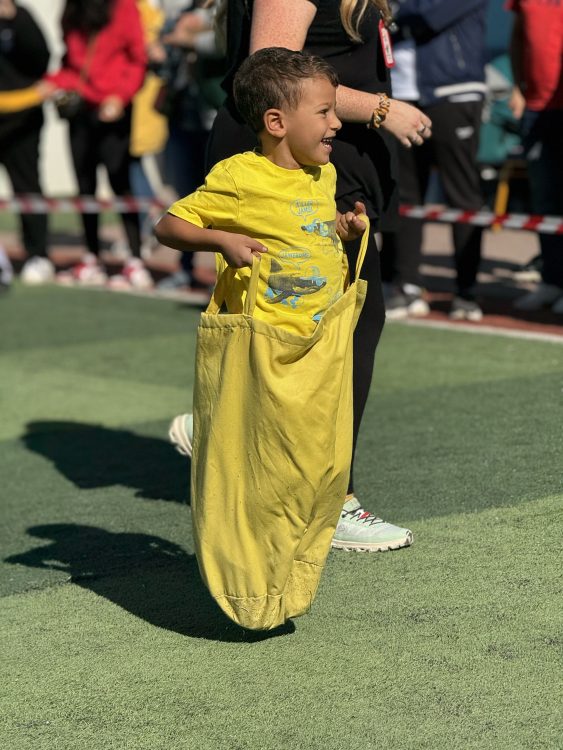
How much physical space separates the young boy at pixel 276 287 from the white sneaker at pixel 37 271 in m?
8.17

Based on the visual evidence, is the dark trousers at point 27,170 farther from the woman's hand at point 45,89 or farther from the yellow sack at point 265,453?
the yellow sack at point 265,453

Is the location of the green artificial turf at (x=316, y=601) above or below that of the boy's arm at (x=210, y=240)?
below

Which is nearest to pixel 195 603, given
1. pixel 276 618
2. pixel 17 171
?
pixel 276 618

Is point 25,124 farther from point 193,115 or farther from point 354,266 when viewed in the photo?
point 354,266

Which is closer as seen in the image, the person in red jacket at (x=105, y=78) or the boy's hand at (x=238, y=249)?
the boy's hand at (x=238, y=249)

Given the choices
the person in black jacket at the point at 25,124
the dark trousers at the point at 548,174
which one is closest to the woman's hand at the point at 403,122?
the dark trousers at the point at 548,174

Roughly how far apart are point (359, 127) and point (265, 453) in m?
1.37

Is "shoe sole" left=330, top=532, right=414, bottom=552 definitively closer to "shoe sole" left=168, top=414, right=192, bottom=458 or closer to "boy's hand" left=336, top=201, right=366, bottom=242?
"shoe sole" left=168, top=414, right=192, bottom=458

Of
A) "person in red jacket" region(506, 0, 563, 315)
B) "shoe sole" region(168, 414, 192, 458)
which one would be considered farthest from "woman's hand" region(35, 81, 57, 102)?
"shoe sole" region(168, 414, 192, 458)

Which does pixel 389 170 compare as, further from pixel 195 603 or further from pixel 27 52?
pixel 27 52

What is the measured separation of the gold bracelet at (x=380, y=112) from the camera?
4312 mm

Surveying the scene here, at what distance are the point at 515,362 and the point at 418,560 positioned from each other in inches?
127

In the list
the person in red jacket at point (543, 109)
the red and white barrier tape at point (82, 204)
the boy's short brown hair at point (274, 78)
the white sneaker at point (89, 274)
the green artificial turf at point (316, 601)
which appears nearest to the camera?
the green artificial turf at point (316, 601)

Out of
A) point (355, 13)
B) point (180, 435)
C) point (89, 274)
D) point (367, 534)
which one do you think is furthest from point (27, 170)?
point (367, 534)
